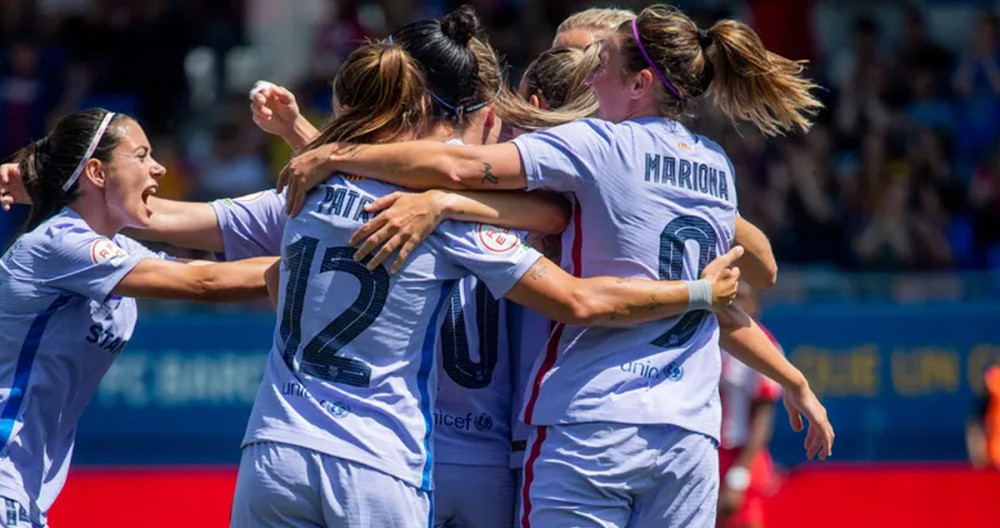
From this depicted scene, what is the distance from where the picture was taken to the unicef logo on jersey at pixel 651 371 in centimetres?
357

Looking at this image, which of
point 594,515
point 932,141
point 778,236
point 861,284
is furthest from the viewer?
point 932,141

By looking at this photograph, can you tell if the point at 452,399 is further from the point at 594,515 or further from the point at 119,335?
the point at 119,335

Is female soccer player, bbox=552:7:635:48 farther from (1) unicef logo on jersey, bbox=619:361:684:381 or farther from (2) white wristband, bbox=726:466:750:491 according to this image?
(2) white wristband, bbox=726:466:750:491

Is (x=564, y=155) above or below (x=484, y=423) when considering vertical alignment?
above

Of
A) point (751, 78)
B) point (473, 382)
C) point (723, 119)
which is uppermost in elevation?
point (751, 78)

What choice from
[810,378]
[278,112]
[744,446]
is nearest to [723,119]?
[810,378]

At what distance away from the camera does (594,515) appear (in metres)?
3.50

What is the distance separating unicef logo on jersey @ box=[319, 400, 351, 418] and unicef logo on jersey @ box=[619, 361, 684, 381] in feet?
2.23

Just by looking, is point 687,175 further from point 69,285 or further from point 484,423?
point 69,285

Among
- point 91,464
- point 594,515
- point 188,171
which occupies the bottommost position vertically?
point 91,464

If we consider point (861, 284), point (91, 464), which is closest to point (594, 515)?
point (861, 284)

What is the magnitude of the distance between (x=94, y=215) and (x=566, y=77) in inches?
52.9

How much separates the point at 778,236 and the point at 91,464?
548 cm

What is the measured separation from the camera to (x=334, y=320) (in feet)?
11.1
